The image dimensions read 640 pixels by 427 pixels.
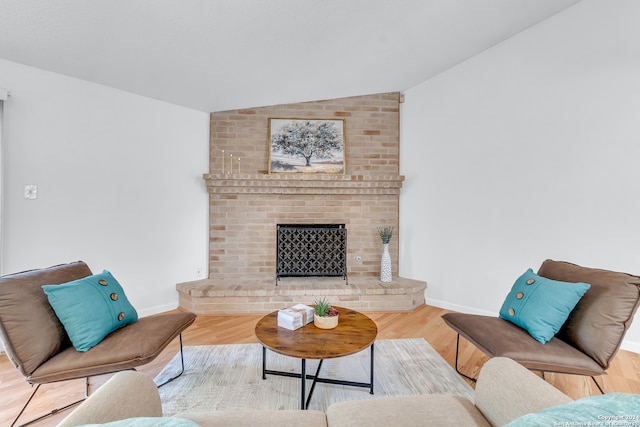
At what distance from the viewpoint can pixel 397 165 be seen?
3.81 metres

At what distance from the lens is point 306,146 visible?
3.71 meters

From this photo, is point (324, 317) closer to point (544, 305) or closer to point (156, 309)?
point (544, 305)

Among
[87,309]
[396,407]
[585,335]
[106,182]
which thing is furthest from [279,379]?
[106,182]

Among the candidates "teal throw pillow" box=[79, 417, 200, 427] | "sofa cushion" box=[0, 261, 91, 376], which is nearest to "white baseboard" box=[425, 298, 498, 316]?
"teal throw pillow" box=[79, 417, 200, 427]

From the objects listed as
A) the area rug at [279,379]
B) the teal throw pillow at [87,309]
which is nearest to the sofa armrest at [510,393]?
the area rug at [279,379]

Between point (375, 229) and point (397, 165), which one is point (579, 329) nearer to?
point (375, 229)

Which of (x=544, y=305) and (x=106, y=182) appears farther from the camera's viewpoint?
(x=106, y=182)

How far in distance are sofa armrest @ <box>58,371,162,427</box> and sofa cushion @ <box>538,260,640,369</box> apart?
7.08 feet

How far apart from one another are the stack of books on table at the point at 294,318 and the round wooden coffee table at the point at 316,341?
0.03 metres

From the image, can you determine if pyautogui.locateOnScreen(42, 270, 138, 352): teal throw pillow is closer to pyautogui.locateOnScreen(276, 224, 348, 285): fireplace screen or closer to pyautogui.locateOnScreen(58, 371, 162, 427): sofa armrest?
pyautogui.locateOnScreen(58, 371, 162, 427): sofa armrest

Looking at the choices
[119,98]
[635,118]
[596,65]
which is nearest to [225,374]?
[119,98]

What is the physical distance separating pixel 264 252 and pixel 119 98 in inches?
90.0

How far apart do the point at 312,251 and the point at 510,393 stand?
8.56 ft

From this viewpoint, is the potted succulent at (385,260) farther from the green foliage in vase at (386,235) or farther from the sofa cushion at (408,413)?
the sofa cushion at (408,413)
